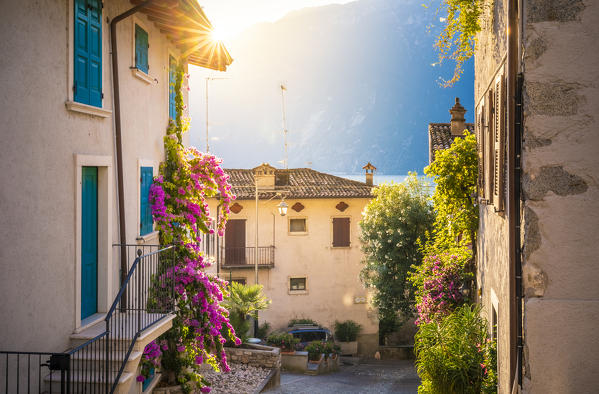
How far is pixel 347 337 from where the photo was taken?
29031 mm

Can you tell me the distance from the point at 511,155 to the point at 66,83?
508 centimetres

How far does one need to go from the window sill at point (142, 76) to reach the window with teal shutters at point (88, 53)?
1471 millimetres

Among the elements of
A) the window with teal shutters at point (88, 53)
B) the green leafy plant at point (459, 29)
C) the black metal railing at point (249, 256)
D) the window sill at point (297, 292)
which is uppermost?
the green leafy plant at point (459, 29)

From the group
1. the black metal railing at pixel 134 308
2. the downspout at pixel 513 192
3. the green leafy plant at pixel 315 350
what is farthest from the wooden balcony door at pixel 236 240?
the downspout at pixel 513 192

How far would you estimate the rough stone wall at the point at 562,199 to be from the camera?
545 centimetres

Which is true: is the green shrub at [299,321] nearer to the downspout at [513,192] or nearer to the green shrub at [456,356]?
the green shrub at [456,356]

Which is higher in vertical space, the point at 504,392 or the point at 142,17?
the point at 142,17

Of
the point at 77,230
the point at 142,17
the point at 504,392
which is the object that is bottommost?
the point at 504,392

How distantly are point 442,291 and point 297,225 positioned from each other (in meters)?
17.8

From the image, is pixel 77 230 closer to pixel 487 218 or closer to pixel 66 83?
pixel 66 83

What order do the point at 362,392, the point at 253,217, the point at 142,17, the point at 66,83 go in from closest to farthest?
the point at 66,83 → the point at 142,17 → the point at 362,392 → the point at 253,217

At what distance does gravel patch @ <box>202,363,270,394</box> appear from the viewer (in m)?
16.5

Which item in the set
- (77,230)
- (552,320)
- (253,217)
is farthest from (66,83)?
(253,217)

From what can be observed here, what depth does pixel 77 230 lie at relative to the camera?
7.39m
